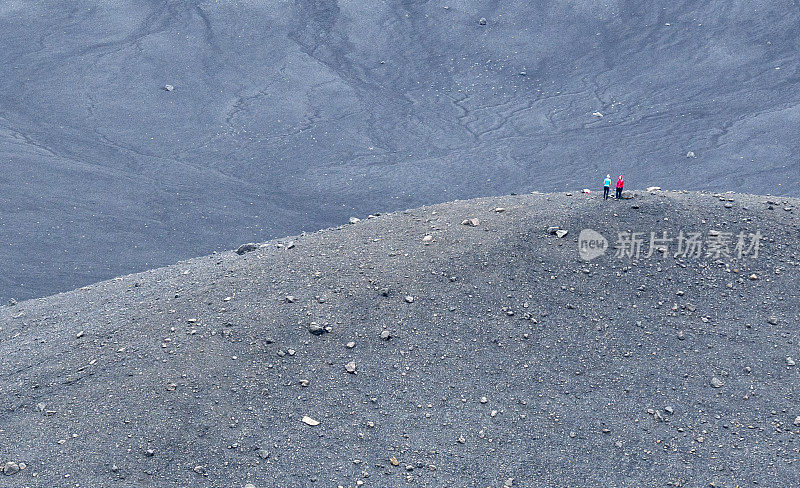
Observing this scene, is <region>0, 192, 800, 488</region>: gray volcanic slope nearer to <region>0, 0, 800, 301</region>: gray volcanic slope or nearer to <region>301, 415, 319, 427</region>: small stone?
<region>301, 415, 319, 427</region>: small stone

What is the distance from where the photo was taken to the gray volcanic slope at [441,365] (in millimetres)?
7121

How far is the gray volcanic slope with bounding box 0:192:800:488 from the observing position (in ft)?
23.4

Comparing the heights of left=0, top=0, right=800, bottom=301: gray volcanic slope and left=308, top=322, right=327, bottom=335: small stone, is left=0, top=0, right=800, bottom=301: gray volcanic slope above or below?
above

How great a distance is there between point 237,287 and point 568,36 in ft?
60.4

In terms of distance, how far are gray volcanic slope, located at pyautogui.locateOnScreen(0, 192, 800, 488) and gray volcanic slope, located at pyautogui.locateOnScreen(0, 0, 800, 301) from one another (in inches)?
298

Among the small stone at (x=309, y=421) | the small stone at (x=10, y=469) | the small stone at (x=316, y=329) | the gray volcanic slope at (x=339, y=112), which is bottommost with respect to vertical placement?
the small stone at (x=10, y=469)

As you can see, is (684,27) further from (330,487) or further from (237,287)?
→ (330,487)

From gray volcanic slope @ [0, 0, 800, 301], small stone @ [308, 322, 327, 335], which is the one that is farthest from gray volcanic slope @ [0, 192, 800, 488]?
gray volcanic slope @ [0, 0, 800, 301]

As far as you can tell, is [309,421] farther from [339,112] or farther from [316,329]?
[339,112]

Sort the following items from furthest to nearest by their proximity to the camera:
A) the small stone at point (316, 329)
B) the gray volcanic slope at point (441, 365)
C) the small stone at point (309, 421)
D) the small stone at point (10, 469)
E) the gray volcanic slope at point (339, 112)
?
the gray volcanic slope at point (339, 112)
the small stone at point (316, 329)
the small stone at point (309, 421)
the gray volcanic slope at point (441, 365)
the small stone at point (10, 469)

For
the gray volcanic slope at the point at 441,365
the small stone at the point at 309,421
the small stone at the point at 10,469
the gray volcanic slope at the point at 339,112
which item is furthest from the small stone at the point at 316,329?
the gray volcanic slope at the point at 339,112

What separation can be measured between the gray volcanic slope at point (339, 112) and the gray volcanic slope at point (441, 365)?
298 inches

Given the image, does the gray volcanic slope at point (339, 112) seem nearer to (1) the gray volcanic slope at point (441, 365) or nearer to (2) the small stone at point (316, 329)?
(1) the gray volcanic slope at point (441, 365)

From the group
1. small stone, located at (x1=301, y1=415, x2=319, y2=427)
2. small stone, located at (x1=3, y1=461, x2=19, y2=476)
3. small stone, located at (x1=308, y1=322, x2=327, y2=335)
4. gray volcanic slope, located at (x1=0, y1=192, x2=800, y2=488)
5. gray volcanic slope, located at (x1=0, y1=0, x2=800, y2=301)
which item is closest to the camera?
small stone, located at (x1=3, y1=461, x2=19, y2=476)
